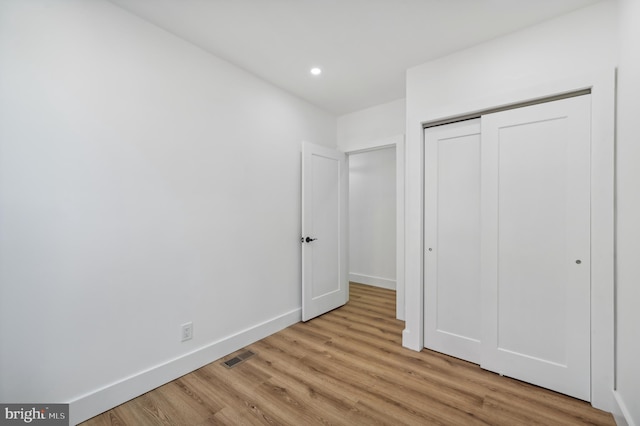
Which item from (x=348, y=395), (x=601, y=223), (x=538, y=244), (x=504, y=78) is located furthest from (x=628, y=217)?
(x=348, y=395)

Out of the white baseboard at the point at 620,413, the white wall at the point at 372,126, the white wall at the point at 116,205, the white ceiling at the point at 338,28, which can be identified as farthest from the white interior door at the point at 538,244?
the white wall at the point at 116,205

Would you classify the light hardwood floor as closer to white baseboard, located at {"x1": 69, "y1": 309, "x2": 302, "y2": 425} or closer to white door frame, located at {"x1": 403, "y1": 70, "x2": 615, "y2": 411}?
white baseboard, located at {"x1": 69, "y1": 309, "x2": 302, "y2": 425}

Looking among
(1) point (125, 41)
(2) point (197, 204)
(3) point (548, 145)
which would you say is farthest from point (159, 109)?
(3) point (548, 145)

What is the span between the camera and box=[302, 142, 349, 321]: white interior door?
3.19 m

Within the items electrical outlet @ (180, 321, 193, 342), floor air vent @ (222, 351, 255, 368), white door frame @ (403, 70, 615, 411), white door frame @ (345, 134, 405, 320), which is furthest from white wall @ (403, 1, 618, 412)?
electrical outlet @ (180, 321, 193, 342)

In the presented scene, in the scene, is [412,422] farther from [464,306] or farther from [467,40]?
[467,40]

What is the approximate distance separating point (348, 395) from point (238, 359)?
1.06 m

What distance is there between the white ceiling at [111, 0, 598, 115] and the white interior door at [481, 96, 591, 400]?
69cm

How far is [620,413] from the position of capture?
158 cm

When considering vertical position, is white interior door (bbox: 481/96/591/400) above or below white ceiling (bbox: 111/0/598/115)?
below

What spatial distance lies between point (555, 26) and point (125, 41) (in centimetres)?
309

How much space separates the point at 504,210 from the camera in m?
2.13

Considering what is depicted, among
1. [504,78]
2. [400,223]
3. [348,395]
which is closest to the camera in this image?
[348,395]

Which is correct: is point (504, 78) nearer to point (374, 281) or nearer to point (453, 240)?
point (453, 240)
